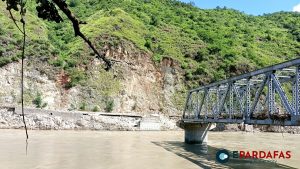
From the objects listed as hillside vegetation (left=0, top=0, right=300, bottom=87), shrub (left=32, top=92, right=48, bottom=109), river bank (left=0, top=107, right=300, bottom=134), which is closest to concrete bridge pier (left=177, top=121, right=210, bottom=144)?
river bank (left=0, top=107, right=300, bottom=134)

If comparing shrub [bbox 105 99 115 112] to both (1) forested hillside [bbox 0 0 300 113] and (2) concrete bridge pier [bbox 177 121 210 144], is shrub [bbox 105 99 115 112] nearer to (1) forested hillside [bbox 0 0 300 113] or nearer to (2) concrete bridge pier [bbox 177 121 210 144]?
(1) forested hillside [bbox 0 0 300 113]

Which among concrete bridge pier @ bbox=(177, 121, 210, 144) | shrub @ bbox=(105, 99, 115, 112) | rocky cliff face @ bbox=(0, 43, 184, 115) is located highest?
rocky cliff face @ bbox=(0, 43, 184, 115)

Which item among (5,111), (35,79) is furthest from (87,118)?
(35,79)

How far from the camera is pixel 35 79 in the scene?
7012 centimetres

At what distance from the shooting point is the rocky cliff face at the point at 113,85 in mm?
68250

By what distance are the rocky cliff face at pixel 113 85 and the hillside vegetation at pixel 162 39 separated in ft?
5.53

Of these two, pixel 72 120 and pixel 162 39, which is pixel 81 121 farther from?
pixel 162 39

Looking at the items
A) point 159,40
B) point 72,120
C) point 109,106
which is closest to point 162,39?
point 159,40

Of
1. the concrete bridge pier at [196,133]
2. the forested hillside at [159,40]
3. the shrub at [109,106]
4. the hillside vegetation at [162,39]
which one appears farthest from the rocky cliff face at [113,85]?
the concrete bridge pier at [196,133]

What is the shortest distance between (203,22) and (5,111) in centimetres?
7831

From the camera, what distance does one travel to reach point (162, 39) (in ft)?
304

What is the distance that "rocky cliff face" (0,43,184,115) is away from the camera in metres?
68.2

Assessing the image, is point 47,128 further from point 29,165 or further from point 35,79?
point 29,165

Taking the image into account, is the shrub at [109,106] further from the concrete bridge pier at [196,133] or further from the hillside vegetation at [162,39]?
the concrete bridge pier at [196,133]
